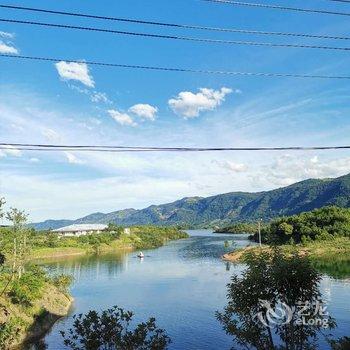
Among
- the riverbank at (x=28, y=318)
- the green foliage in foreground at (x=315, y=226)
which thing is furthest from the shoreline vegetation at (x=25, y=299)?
the green foliage in foreground at (x=315, y=226)

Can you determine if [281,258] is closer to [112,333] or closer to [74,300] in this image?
[112,333]

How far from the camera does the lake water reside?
149ft

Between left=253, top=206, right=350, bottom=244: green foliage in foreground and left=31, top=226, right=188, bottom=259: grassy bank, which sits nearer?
left=253, top=206, right=350, bottom=244: green foliage in foreground

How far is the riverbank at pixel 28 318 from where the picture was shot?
41.3m

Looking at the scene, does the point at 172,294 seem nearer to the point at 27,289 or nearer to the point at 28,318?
the point at 27,289

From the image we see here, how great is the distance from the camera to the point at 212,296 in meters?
64.8

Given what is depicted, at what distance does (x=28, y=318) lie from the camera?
48250 millimetres

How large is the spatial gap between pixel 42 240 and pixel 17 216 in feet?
287

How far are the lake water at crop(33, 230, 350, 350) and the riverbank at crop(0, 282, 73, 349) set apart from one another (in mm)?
1414

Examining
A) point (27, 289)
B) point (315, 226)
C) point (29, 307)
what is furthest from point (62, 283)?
point (315, 226)

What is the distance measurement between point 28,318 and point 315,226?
112303mm

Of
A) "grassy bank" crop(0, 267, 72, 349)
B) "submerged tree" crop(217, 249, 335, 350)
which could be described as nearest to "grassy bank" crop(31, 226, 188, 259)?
"grassy bank" crop(0, 267, 72, 349)

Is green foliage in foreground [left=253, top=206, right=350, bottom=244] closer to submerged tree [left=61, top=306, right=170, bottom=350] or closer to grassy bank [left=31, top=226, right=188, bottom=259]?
grassy bank [left=31, top=226, right=188, bottom=259]

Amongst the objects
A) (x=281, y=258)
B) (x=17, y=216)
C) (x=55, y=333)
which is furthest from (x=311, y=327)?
(x=17, y=216)
